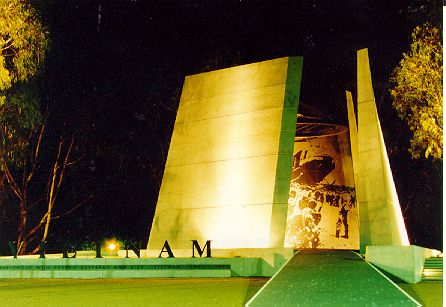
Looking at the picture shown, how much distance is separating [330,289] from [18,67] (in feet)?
35.1

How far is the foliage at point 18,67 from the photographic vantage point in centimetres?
1402

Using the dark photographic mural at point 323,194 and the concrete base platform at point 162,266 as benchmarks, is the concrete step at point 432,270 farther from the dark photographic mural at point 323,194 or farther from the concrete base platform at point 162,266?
the dark photographic mural at point 323,194

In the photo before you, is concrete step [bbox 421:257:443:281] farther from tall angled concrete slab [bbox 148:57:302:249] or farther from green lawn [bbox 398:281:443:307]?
tall angled concrete slab [bbox 148:57:302:249]

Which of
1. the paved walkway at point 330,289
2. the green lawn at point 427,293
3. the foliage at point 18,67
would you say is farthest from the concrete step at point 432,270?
the foliage at point 18,67

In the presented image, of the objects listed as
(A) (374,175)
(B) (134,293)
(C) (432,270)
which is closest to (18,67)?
(B) (134,293)

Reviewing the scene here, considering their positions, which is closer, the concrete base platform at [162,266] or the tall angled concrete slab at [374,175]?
the concrete base platform at [162,266]

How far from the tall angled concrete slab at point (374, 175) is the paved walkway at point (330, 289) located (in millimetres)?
4058

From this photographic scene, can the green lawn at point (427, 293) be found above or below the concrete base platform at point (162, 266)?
below

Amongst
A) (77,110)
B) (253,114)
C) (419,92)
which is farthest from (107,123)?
(419,92)

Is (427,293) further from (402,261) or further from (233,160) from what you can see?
(233,160)

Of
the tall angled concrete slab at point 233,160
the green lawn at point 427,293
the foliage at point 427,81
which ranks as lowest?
the green lawn at point 427,293

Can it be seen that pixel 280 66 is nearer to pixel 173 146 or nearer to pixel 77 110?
pixel 173 146

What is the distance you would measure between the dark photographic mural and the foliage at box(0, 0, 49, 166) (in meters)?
9.68

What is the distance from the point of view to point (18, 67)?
14.8m
